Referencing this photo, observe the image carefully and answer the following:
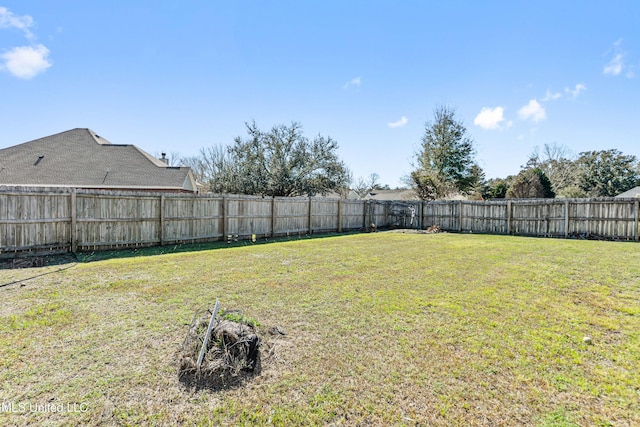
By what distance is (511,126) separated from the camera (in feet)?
79.2

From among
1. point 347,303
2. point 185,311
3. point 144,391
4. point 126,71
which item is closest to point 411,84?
point 126,71

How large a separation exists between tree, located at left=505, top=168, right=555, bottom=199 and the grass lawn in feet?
61.8

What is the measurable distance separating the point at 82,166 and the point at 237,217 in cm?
1019

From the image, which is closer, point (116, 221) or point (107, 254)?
point (107, 254)

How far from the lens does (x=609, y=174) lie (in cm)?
3105

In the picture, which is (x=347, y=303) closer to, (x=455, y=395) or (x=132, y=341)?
(x=455, y=395)

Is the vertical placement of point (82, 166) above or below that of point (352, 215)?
above

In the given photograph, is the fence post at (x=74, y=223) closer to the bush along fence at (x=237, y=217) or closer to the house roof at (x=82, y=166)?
the bush along fence at (x=237, y=217)

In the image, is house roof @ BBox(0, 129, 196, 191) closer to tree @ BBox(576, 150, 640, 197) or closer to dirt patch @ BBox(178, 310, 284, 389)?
dirt patch @ BBox(178, 310, 284, 389)

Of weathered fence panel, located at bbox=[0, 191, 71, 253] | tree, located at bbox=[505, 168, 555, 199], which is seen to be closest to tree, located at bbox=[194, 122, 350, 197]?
weathered fence panel, located at bbox=[0, 191, 71, 253]

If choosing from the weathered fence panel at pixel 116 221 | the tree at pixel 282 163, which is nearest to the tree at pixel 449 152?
the tree at pixel 282 163

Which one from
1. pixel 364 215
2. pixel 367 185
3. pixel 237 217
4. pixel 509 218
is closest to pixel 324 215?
pixel 364 215

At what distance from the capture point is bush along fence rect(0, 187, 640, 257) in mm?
6906

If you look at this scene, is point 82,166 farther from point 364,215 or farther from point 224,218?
point 364,215
